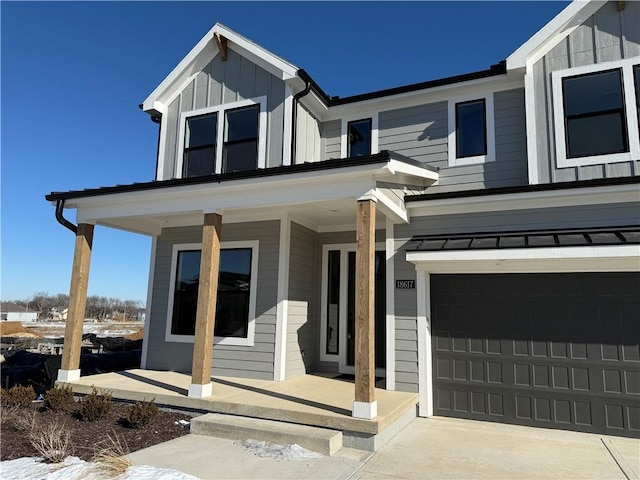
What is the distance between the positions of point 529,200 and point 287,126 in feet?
13.9

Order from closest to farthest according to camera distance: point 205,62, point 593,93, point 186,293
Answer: point 593,93 → point 186,293 → point 205,62

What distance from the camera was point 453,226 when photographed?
6410mm

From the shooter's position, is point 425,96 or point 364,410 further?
point 425,96

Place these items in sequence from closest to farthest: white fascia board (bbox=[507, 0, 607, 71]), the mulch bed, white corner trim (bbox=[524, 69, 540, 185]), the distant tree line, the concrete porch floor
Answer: the mulch bed < the concrete porch floor < white corner trim (bbox=[524, 69, 540, 185]) < white fascia board (bbox=[507, 0, 607, 71]) < the distant tree line

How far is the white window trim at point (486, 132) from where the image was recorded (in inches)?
271

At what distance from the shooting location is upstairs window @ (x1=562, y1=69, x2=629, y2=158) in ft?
19.9

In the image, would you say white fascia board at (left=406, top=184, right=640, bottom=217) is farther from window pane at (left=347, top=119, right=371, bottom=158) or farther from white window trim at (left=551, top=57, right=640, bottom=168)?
window pane at (left=347, top=119, right=371, bottom=158)

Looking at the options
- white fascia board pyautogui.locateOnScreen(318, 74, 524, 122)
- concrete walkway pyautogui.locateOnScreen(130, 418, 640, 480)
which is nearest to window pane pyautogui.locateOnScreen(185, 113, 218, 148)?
white fascia board pyautogui.locateOnScreen(318, 74, 524, 122)

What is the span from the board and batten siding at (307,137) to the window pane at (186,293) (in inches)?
116

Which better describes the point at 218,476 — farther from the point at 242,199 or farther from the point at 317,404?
the point at 242,199

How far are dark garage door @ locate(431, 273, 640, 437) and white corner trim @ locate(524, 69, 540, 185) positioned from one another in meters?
1.67

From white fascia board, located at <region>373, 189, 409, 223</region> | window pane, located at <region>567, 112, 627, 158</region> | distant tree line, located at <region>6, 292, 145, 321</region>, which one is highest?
window pane, located at <region>567, 112, 627, 158</region>

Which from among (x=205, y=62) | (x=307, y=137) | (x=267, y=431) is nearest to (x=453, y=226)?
(x=307, y=137)

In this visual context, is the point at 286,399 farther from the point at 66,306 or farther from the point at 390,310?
the point at 66,306
